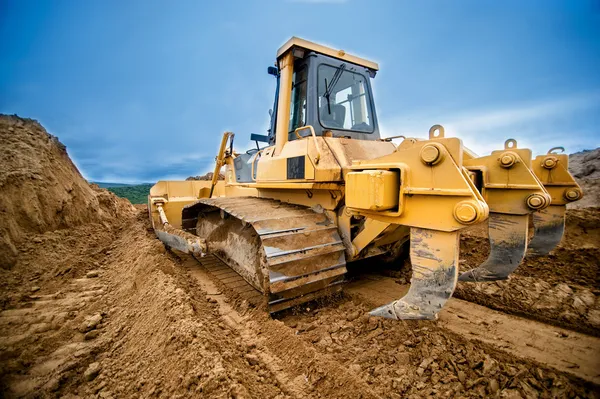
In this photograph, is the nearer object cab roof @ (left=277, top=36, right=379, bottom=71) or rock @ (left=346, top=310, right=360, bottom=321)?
rock @ (left=346, top=310, right=360, bottom=321)

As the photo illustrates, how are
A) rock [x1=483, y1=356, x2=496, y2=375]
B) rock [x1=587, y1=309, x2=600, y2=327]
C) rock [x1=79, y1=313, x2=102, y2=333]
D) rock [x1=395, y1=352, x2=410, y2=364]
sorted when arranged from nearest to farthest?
rock [x1=483, y1=356, x2=496, y2=375], rock [x1=395, y1=352, x2=410, y2=364], rock [x1=587, y1=309, x2=600, y2=327], rock [x1=79, y1=313, x2=102, y2=333]

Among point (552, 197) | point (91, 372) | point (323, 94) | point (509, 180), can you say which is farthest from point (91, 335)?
point (552, 197)

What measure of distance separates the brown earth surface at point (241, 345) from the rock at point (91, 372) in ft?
0.05

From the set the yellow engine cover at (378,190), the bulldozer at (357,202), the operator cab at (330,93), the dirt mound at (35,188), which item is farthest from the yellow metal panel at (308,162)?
the dirt mound at (35,188)

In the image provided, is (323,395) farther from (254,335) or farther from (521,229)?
(521,229)

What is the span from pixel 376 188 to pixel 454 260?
64cm

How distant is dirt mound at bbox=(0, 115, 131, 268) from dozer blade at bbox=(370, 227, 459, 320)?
5038 mm

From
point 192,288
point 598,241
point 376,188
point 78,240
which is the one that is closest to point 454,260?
point 376,188

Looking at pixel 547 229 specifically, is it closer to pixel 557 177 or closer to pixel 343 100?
pixel 557 177

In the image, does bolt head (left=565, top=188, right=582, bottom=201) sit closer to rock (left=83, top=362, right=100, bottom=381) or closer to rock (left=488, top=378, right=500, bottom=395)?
rock (left=488, top=378, right=500, bottom=395)

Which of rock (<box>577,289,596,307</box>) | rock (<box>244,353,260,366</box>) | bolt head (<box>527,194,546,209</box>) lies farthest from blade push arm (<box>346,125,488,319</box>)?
rock (<box>577,289,596,307</box>)

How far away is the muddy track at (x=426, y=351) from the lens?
5.90 feet

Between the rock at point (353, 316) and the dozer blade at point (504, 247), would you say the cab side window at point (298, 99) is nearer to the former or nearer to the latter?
the rock at point (353, 316)

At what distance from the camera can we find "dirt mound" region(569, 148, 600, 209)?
5.64m
